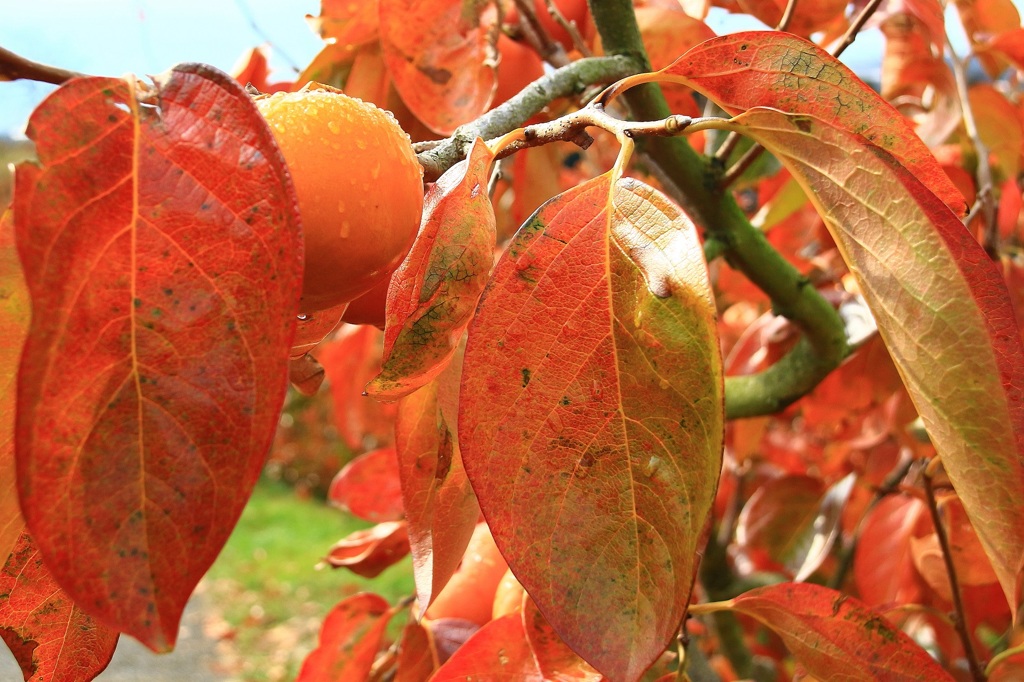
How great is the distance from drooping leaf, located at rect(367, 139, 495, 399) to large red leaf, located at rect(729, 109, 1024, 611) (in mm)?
143

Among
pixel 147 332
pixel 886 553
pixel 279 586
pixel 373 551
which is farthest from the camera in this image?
pixel 279 586

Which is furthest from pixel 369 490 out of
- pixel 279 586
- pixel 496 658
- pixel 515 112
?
pixel 279 586

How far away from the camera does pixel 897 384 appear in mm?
919

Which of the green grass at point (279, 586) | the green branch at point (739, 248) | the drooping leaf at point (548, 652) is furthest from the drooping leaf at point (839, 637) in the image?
the green grass at point (279, 586)

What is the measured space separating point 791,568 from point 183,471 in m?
1.31

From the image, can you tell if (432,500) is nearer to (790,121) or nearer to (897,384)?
(790,121)

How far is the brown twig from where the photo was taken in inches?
10.6

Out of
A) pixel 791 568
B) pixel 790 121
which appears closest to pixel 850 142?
pixel 790 121

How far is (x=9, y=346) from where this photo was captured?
30 cm

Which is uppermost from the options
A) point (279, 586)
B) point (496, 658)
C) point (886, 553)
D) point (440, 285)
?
point (440, 285)

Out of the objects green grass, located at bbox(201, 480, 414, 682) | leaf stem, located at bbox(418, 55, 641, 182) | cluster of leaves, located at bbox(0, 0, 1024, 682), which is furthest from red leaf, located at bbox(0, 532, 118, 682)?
green grass, located at bbox(201, 480, 414, 682)

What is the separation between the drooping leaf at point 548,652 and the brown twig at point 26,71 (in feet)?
1.05

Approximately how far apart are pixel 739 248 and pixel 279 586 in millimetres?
4335

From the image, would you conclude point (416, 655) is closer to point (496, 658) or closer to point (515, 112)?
point (496, 658)
